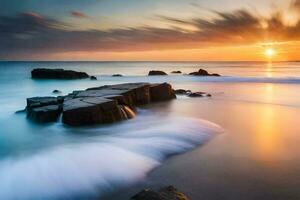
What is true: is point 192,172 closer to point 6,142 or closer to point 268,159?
point 268,159

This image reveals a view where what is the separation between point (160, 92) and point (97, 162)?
361 inches

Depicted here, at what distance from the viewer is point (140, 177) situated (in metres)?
5.87

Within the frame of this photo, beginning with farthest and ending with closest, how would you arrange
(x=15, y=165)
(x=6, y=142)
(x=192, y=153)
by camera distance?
(x=6, y=142)
(x=192, y=153)
(x=15, y=165)

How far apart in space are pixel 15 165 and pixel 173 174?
10.2ft

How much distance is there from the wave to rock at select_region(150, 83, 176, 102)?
17.9 feet

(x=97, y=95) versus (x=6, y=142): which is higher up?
(x=97, y=95)

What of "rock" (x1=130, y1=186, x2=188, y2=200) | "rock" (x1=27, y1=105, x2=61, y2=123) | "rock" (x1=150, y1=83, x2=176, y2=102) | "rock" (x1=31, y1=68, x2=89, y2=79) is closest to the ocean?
"rock" (x1=27, y1=105, x2=61, y2=123)

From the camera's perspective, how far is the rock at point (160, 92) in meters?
15.2

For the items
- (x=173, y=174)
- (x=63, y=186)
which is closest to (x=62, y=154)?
(x=63, y=186)

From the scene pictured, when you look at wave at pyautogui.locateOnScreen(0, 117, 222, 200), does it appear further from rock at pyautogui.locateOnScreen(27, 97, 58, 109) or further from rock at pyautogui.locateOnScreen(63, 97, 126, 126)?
rock at pyautogui.locateOnScreen(27, 97, 58, 109)

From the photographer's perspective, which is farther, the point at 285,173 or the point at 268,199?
the point at 285,173

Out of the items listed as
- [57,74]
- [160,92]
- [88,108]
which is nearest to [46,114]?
[88,108]

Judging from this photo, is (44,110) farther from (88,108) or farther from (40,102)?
(88,108)

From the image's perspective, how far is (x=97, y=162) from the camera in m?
6.67
